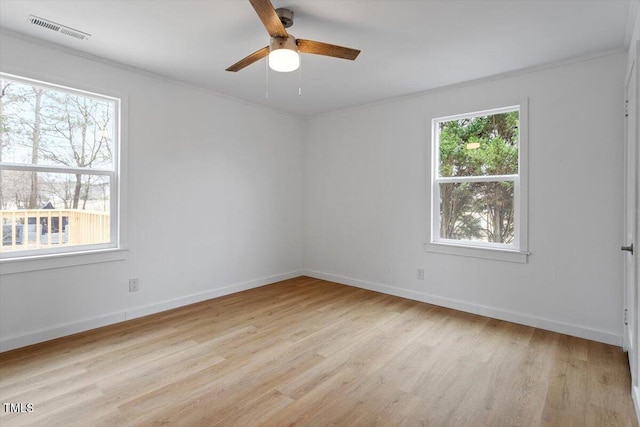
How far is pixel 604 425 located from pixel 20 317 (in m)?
4.09

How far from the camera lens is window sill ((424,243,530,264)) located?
3.34 metres

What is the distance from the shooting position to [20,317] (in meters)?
2.75

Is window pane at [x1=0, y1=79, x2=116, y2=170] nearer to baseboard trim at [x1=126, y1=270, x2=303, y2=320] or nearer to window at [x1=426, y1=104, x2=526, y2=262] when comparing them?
baseboard trim at [x1=126, y1=270, x2=303, y2=320]

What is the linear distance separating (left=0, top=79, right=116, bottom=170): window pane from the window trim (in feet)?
11.3

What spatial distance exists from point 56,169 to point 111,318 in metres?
1.45

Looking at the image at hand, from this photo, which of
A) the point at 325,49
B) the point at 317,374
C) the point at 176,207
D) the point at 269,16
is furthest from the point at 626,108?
the point at 176,207

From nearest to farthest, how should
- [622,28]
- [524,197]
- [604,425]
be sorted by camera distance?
[604,425] < [622,28] < [524,197]

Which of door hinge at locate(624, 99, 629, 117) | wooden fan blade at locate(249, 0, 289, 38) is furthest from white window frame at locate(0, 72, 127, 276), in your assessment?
door hinge at locate(624, 99, 629, 117)

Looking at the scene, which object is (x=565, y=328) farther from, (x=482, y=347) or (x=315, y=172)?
(x=315, y=172)

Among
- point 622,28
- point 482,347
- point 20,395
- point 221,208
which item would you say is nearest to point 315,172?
point 221,208

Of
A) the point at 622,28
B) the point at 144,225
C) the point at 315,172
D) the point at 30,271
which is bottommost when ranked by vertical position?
the point at 30,271

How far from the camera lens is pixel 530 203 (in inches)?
129

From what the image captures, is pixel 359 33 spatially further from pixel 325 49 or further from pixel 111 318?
pixel 111 318

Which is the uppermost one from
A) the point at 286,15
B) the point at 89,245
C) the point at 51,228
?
the point at 286,15
